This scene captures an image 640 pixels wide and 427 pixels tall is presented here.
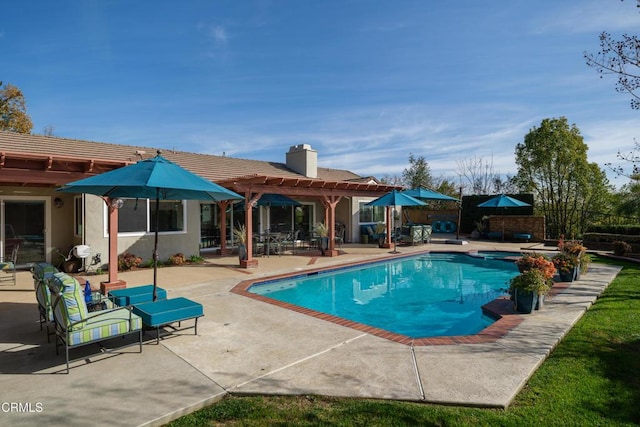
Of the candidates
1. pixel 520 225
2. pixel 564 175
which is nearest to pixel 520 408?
pixel 520 225

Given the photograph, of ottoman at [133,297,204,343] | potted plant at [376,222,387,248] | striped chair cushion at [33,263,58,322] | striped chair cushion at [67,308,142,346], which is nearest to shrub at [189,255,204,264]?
striped chair cushion at [33,263,58,322]

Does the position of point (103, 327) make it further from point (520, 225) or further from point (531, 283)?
point (520, 225)

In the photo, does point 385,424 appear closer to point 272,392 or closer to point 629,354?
point 272,392

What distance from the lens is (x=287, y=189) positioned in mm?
13414

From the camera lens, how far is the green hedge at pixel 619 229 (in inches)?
637

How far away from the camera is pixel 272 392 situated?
12.5ft

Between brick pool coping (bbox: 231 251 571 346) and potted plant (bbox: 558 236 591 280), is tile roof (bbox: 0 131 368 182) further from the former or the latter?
potted plant (bbox: 558 236 591 280)

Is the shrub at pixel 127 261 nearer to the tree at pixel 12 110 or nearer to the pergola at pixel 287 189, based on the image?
the pergola at pixel 287 189

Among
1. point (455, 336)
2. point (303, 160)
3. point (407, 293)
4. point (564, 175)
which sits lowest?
point (407, 293)

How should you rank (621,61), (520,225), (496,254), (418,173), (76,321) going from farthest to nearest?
1. (418,173)
2. (520,225)
3. (496,254)
4. (621,61)
5. (76,321)

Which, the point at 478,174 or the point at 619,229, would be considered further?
the point at 478,174

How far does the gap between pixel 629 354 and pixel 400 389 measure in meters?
3.38

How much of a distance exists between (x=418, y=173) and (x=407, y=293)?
25.5 metres

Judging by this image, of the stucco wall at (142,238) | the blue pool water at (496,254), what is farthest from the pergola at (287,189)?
the blue pool water at (496,254)
